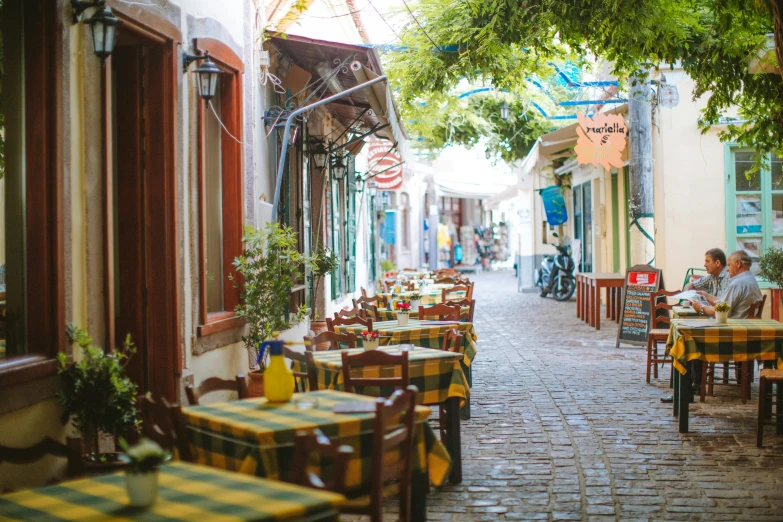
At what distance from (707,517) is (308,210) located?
26.8ft

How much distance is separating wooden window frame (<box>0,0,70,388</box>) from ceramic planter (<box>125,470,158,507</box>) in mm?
2274

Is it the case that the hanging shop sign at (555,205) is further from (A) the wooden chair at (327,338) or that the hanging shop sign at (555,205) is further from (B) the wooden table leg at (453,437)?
(B) the wooden table leg at (453,437)

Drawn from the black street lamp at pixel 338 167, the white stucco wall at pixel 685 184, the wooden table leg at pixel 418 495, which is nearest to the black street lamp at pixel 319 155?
the black street lamp at pixel 338 167

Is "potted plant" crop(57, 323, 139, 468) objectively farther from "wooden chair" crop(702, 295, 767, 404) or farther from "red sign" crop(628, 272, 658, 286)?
"red sign" crop(628, 272, 658, 286)

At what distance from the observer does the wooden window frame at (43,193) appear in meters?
4.97

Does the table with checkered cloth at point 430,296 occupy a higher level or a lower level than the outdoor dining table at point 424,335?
higher

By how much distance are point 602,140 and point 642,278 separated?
2454 millimetres

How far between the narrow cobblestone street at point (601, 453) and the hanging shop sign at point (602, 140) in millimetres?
3879

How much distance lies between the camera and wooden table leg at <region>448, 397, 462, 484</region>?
5859mm

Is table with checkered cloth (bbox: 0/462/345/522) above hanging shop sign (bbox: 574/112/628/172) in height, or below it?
below

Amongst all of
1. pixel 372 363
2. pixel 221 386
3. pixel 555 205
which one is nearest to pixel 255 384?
pixel 372 363

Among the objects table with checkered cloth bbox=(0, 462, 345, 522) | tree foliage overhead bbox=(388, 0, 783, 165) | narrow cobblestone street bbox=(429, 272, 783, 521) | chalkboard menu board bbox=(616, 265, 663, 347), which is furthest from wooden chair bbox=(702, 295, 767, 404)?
table with checkered cloth bbox=(0, 462, 345, 522)

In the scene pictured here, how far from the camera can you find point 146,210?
6.67m

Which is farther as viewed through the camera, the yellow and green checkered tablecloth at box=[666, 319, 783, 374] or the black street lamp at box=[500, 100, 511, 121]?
the black street lamp at box=[500, 100, 511, 121]
